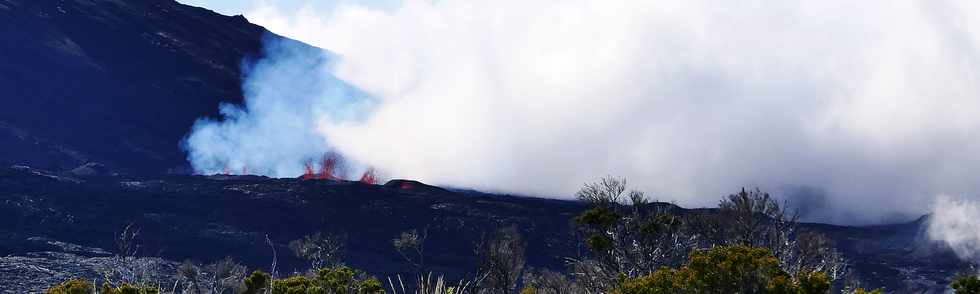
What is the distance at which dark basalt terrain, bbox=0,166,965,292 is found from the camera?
105 metres

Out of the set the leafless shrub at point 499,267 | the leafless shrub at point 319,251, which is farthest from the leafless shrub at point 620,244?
the leafless shrub at point 319,251

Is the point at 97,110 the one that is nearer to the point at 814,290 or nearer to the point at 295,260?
the point at 295,260

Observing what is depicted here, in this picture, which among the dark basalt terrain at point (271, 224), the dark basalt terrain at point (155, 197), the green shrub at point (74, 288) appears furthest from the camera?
the dark basalt terrain at point (155, 197)

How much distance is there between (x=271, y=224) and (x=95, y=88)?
226 feet

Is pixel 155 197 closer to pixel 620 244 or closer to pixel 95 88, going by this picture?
pixel 95 88

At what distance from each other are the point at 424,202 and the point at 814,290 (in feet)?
413

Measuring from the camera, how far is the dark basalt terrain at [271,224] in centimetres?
10456

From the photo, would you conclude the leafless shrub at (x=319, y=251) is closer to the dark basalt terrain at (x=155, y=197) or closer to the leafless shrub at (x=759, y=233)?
the dark basalt terrain at (x=155, y=197)

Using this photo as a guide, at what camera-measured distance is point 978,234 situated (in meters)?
172

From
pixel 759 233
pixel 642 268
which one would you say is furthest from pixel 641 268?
pixel 759 233

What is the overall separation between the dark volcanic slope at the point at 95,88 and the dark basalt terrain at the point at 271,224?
86.4 ft

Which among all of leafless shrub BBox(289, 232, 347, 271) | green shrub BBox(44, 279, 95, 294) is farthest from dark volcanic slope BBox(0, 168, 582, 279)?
green shrub BBox(44, 279, 95, 294)

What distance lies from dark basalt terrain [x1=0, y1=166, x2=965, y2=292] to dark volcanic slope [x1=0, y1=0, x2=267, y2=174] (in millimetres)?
26349

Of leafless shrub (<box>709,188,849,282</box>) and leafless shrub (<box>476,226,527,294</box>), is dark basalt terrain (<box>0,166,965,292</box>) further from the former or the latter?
leafless shrub (<box>709,188,849,282</box>)
